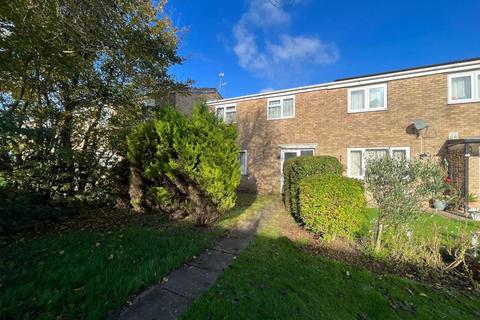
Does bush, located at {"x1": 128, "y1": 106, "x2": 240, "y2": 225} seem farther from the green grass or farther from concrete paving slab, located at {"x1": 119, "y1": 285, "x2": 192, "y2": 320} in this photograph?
concrete paving slab, located at {"x1": 119, "y1": 285, "x2": 192, "y2": 320}

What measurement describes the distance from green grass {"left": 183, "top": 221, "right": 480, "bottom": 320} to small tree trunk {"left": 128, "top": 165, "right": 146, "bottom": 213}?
4134 millimetres

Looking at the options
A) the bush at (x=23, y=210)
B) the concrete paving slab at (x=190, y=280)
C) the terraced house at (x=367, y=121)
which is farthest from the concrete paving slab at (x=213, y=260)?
the bush at (x=23, y=210)

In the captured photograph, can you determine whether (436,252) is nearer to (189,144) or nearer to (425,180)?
(425,180)

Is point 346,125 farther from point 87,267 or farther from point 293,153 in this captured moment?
point 87,267

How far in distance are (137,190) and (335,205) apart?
5.57 meters

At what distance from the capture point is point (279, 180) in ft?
40.2

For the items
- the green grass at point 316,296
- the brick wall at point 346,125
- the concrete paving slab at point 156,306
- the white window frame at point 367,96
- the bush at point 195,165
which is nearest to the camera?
the concrete paving slab at point 156,306

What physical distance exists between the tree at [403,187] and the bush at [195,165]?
Result: 315 cm

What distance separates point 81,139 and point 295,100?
992 centimetres

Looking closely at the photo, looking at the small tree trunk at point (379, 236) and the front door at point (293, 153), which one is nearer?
the small tree trunk at point (379, 236)

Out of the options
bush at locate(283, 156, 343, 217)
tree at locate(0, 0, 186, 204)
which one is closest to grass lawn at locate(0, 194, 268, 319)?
tree at locate(0, 0, 186, 204)

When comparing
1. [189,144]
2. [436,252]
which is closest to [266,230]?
[189,144]

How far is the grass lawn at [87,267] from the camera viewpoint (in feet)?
7.86

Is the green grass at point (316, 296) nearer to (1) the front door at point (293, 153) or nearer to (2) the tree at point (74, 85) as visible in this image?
(2) the tree at point (74, 85)
